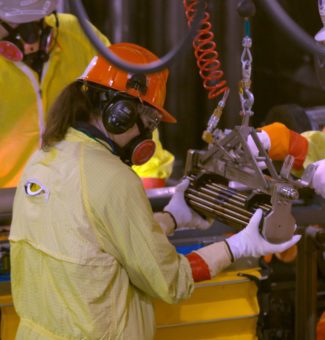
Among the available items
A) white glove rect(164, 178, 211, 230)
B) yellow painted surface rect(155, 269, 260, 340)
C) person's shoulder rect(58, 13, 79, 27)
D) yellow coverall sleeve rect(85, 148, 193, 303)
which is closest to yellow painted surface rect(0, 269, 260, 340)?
yellow painted surface rect(155, 269, 260, 340)

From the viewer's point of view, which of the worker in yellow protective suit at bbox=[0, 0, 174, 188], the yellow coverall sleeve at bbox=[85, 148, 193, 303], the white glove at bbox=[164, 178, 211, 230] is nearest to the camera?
the yellow coverall sleeve at bbox=[85, 148, 193, 303]

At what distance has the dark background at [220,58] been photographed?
12.7 ft

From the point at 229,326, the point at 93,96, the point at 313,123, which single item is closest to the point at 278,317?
the point at 229,326

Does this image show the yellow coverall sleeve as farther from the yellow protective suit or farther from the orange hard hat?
the orange hard hat

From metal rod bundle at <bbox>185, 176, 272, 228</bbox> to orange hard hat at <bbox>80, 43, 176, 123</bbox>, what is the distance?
30cm

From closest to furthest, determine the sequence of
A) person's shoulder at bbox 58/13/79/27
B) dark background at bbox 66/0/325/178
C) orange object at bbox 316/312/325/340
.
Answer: orange object at bbox 316/312/325/340 → person's shoulder at bbox 58/13/79/27 → dark background at bbox 66/0/325/178

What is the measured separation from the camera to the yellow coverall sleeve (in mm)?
1646

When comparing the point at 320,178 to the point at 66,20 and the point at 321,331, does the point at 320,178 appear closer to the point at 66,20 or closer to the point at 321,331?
the point at 321,331

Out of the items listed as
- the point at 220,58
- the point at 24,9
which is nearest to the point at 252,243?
the point at 24,9

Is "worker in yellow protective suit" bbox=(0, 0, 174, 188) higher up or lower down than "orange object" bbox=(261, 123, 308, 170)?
lower down

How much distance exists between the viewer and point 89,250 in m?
1.67

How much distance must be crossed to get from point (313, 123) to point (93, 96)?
1.31m

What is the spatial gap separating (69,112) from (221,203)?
509mm

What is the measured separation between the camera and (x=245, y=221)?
1865 mm
